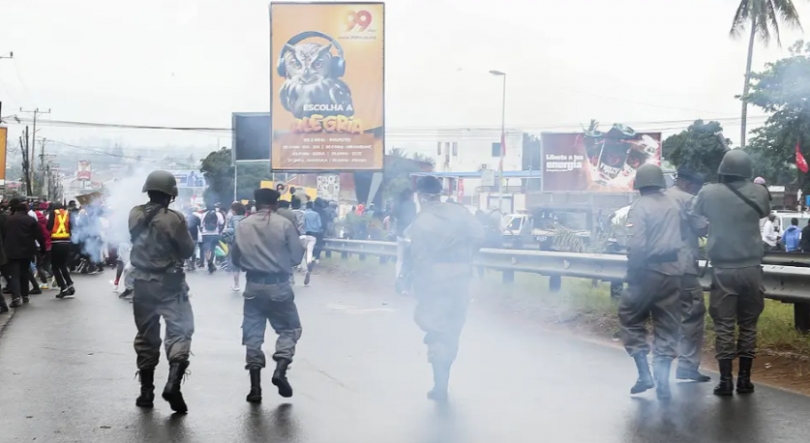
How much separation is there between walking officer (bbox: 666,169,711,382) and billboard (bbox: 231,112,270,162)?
22.2 m

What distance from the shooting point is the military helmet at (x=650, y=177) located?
24.6 feet

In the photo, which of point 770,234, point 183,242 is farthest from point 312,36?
point 183,242

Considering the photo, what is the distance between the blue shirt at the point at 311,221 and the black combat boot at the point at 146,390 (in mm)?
12919

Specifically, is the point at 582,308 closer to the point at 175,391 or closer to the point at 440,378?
the point at 440,378

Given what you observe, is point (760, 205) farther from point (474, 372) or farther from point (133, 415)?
point (133, 415)

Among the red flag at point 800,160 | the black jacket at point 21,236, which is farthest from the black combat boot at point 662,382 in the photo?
the red flag at point 800,160

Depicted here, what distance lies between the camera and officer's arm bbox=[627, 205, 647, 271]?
24.4ft

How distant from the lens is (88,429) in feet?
20.6

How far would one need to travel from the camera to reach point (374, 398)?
7.31 metres

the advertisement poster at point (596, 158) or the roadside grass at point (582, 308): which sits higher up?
the advertisement poster at point (596, 158)

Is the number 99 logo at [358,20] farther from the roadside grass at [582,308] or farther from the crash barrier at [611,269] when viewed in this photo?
the crash barrier at [611,269]

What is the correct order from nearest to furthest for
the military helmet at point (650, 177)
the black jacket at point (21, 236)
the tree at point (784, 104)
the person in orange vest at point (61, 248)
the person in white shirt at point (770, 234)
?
the military helmet at point (650, 177) < the black jacket at point (21, 236) < the person in orange vest at point (61, 248) < the person in white shirt at point (770, 234) < the tree at point (784, 104)

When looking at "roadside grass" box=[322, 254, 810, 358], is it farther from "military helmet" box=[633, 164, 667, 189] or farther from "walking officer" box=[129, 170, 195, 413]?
"walking officer" box=[129, 170, 195, 413]

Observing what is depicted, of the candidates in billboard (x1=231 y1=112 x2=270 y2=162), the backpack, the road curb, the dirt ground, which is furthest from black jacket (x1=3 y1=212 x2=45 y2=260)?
billboard (x1=231 y1=112 x2=270 y2=162)
